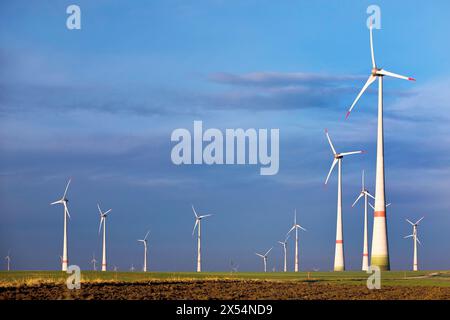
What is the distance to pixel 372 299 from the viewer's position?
173ft

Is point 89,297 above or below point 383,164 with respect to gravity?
below

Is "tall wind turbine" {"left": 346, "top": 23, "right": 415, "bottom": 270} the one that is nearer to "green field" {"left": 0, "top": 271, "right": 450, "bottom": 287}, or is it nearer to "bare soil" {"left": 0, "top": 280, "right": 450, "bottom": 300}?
"green field" {"left": 0, "top": 271, "right": 450, "bottom": 287}

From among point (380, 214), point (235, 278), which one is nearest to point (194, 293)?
point (235, 278)

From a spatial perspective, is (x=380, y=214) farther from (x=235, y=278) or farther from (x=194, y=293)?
(x=194, y=293)

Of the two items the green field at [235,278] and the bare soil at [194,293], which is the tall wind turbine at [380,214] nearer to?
the green field at [235,278]

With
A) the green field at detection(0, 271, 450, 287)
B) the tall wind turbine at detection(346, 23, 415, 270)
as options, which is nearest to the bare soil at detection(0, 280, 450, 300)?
the green field at detection(0, 271, 450, 287)

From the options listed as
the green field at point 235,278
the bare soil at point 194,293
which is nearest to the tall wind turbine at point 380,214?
the green field at point 235,278

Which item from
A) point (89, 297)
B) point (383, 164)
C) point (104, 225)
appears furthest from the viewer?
point (104, 225)
